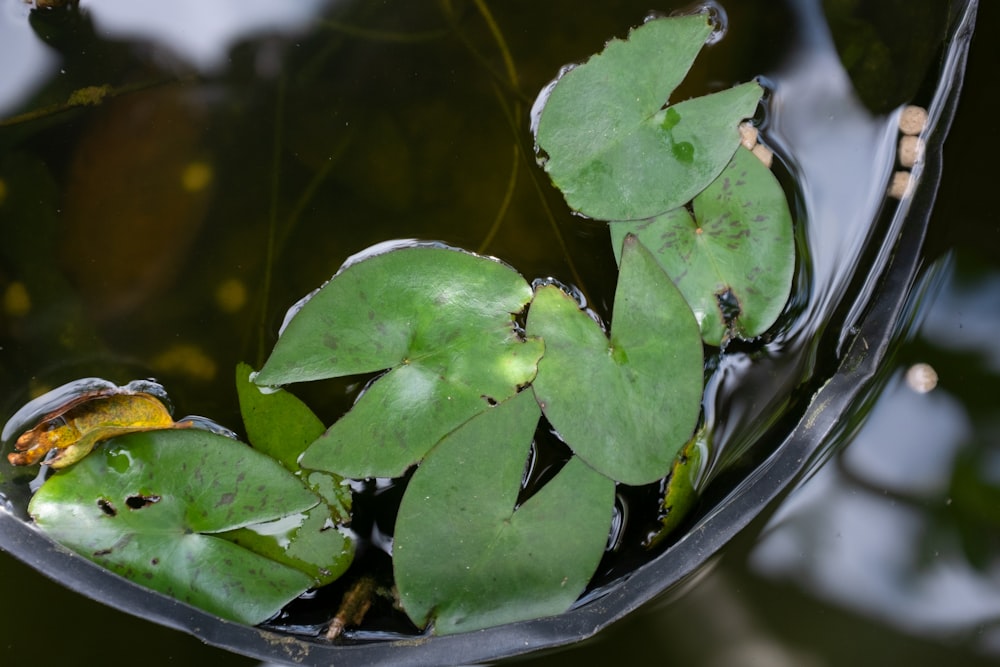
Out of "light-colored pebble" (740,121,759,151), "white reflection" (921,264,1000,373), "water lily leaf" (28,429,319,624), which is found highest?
"light-colored pebble" (740,121,759,151)

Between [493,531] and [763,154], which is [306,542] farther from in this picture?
[763,154]

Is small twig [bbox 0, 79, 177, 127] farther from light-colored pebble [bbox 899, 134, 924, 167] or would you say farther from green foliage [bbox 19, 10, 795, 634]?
light-colored pebble [bbox 899, 134, 924, 167]

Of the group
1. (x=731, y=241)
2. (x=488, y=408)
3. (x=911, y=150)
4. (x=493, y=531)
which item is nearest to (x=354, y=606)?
(x=493, y=531)

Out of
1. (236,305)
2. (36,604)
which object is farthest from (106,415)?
(36,604)

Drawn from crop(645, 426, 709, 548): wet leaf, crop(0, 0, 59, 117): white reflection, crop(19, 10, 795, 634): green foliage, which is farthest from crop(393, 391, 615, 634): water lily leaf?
crop(0, 0, 59, 117): white reflection

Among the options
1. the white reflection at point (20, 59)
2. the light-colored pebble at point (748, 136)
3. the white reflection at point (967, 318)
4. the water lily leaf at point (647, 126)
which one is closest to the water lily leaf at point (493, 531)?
the water lily leaf at point (647, 126)

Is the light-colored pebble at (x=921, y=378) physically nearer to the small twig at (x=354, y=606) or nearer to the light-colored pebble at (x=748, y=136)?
the light-colored pebble at (x=748, y=136)
